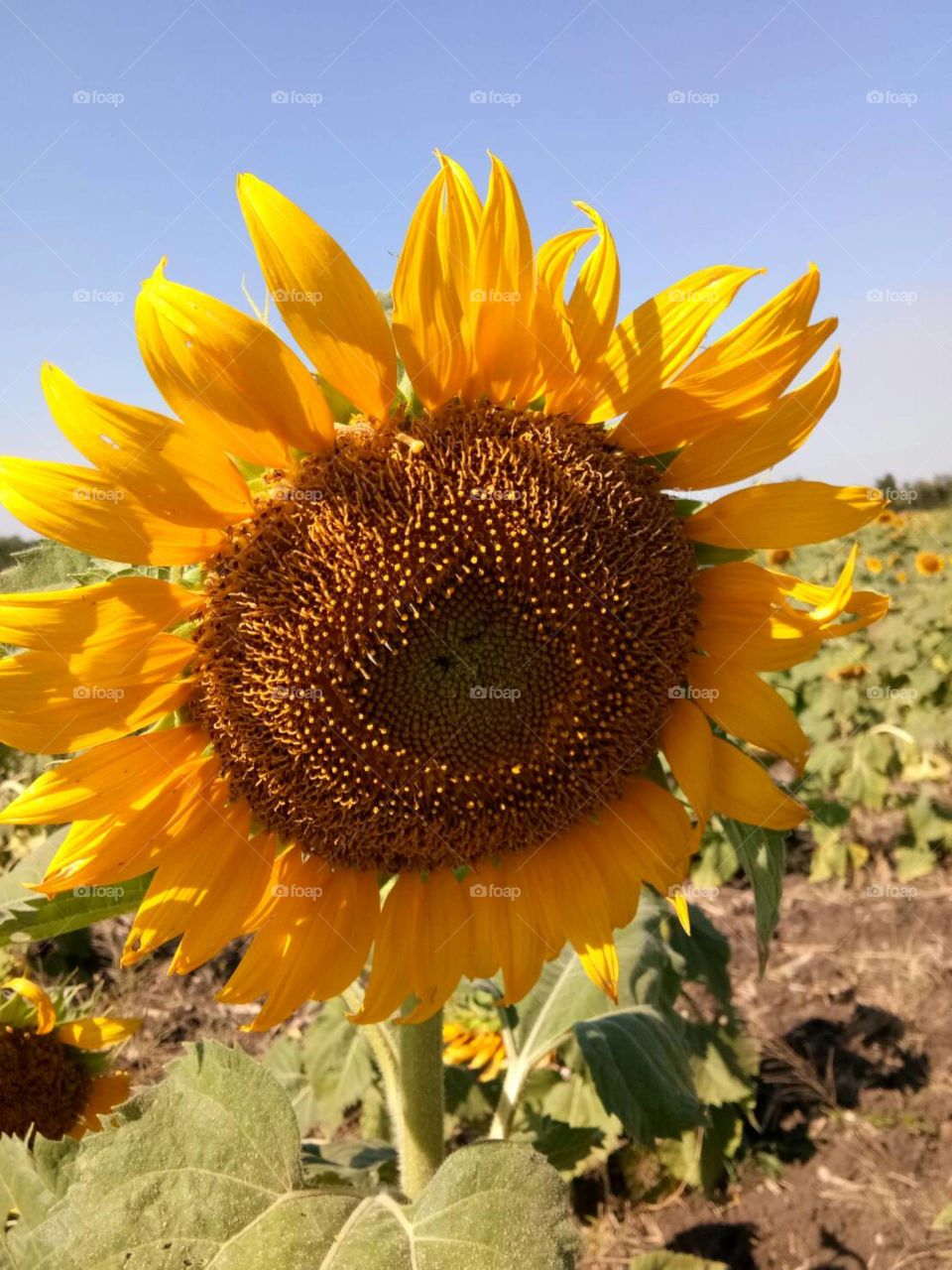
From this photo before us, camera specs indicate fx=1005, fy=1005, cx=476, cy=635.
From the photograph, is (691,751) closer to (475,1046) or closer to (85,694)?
(85,694)

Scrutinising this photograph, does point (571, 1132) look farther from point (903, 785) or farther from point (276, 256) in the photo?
point (903, 785)

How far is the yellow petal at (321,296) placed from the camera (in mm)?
1679

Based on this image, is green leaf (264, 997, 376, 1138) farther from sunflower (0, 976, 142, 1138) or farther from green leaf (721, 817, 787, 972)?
green leaf (721, 817, 787, 972)

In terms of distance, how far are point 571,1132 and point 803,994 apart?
9.08ft

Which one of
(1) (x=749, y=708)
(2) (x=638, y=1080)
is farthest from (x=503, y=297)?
(2) (x=638, y=1080)

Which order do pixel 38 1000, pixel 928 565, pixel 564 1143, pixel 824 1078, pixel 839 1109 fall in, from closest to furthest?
pixel 38 1000 < pixel 564 1143 < pixel 839 1109 < pixel 824 1078 < pixel 928 565

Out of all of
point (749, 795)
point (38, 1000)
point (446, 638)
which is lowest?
point (38, 1000)

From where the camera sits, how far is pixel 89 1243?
171 cm

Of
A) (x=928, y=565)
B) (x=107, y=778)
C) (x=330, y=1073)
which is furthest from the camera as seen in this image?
(x=928, y=565)

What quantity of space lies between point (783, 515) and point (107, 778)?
145 centimetres

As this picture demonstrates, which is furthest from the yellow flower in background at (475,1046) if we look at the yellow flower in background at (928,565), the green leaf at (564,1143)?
the yellow flower in background at (928,565)

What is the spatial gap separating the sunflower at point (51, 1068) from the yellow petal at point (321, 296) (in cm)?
178

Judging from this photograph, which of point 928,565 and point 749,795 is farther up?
point 928,565

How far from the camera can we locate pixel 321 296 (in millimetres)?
1730
